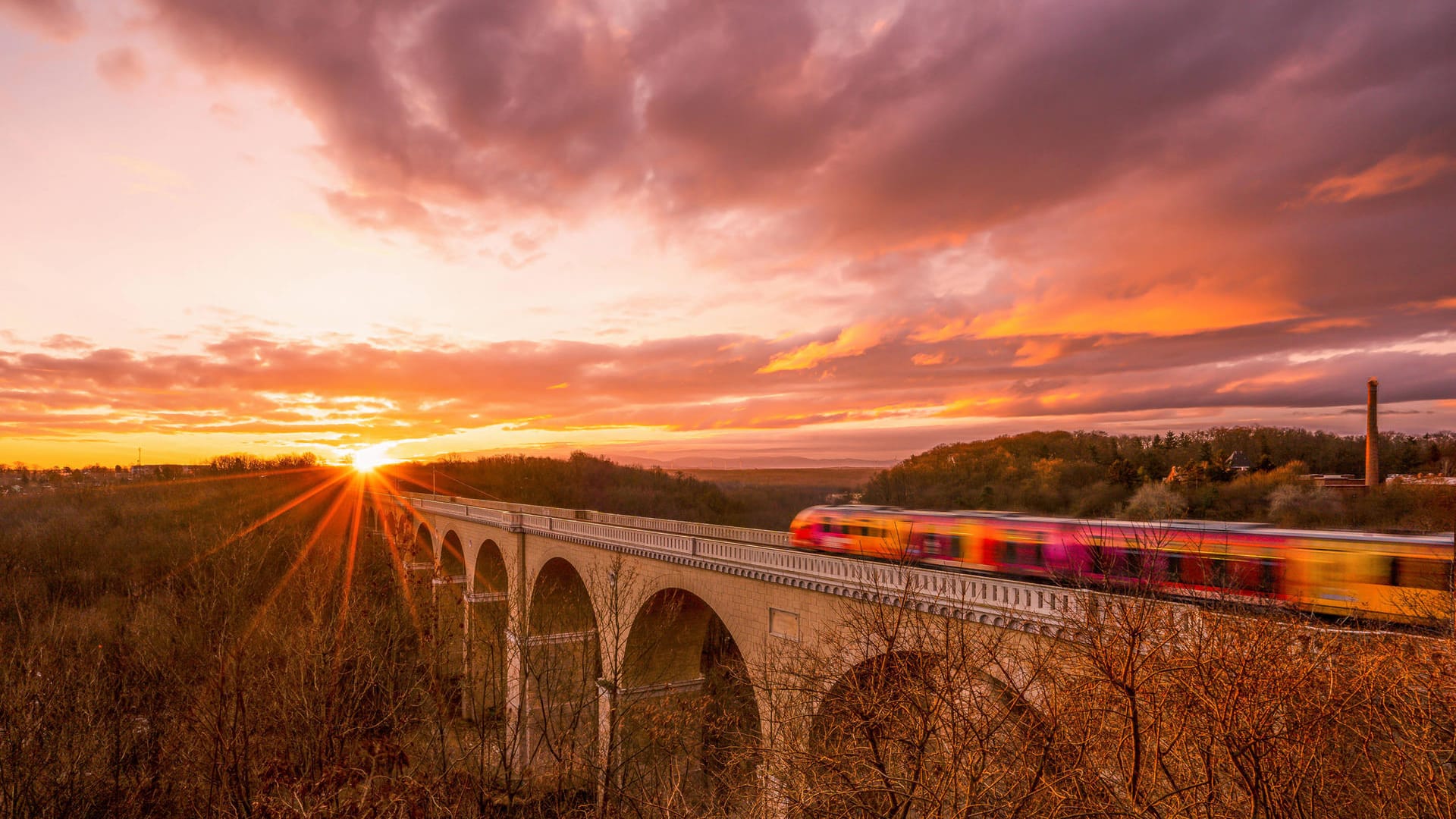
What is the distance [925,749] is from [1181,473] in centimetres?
5848

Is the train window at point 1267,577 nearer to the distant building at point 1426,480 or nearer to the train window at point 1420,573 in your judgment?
the train window at point 1420,573

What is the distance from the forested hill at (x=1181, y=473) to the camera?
4397 centimetres

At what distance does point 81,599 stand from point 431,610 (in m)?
34.4

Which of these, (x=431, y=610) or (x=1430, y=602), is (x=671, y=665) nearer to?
(x=431, y=610)

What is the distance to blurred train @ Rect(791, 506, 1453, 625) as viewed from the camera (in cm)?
1162

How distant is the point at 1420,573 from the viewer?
11688 mm

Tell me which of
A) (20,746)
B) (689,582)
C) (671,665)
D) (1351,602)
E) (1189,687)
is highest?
(1189,687)

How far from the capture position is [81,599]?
1809 inches

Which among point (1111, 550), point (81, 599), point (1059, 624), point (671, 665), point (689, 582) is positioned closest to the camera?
point (1059, 624)

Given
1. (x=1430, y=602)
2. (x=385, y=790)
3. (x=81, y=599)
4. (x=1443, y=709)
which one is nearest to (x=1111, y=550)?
(x=1430, y=602)

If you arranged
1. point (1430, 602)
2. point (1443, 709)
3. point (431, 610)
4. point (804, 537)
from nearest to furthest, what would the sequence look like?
point (1443, 709), point (1430, 602), point (804, 537), point (431, 610)

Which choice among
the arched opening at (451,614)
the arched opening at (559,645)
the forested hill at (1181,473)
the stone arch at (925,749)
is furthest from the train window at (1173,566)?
the forested hill at (1181,473)

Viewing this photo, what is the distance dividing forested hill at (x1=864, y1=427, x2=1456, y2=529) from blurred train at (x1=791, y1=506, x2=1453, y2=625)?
90.5 ft

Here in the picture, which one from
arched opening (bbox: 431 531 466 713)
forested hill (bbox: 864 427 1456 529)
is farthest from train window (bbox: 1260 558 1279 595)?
forested hill (bbox: 864 427 1456 529)
